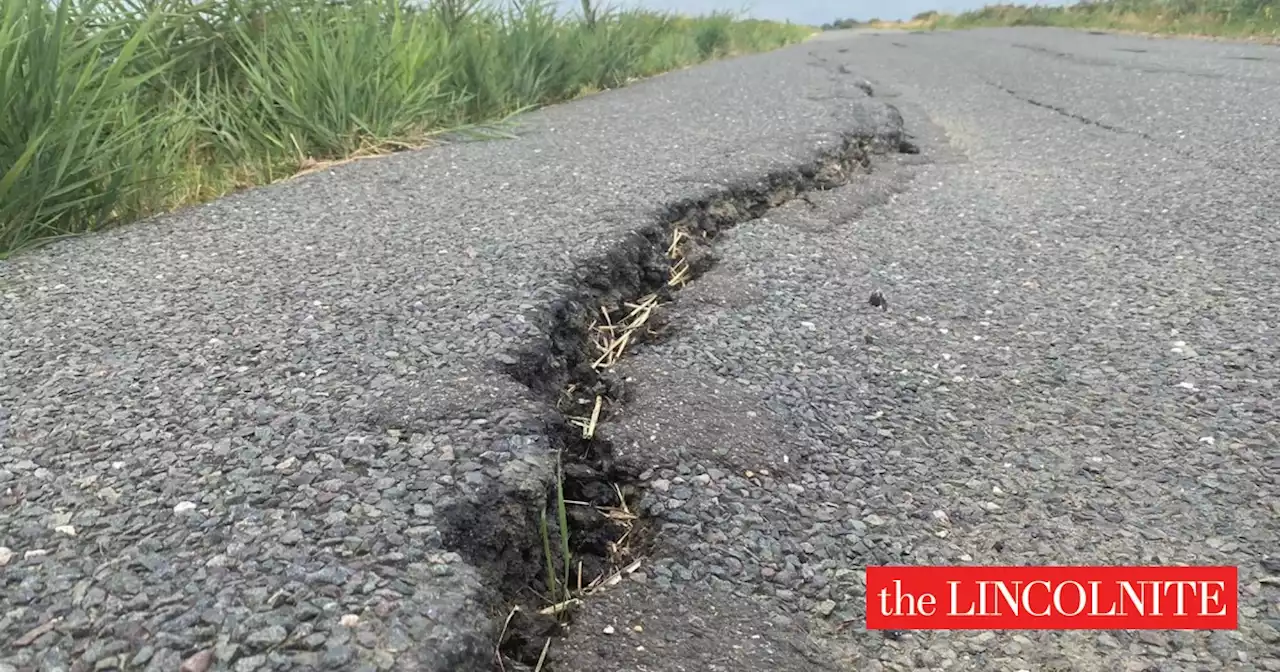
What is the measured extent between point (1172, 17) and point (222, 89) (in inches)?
474

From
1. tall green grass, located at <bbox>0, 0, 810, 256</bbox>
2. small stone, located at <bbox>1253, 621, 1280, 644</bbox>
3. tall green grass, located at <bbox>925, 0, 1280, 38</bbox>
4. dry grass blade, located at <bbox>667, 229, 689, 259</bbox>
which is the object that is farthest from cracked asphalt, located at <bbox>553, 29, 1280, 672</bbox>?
tall green grass, located at <bbox>925, 0, 1280, 38</bbox>

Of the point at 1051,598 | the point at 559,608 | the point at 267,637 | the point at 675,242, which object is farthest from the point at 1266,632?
the point at 675,242

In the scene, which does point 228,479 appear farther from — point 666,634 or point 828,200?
point 828,200

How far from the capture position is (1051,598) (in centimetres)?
106

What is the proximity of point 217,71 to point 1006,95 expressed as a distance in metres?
4.56

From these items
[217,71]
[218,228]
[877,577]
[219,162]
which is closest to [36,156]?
[218,228]

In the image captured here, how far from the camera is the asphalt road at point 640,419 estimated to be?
97 centimetres

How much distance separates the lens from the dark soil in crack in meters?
1.05

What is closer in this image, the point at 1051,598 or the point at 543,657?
the point at 543,657

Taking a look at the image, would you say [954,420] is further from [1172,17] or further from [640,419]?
[1172,17]

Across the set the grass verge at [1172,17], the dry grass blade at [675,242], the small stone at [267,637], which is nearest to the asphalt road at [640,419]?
the small stone at [267,637]

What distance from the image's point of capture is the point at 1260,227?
2.28 metres

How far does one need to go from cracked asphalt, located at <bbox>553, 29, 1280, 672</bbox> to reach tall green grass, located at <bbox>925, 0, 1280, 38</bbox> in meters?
8.25

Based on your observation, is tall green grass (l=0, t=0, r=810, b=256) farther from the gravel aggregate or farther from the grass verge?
the grass verge
